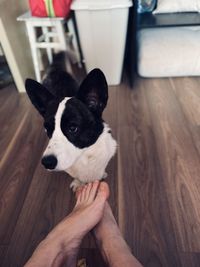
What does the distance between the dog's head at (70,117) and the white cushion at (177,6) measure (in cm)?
132

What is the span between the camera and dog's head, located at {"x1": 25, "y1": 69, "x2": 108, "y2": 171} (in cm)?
74

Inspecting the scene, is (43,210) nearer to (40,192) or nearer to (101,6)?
(40,192)

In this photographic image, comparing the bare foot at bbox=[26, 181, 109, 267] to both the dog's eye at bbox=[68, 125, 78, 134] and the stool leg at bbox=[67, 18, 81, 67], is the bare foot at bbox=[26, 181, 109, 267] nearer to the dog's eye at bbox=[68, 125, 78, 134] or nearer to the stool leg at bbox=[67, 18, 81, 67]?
the dog's eye at bbox=[68, 125, 78, 134]

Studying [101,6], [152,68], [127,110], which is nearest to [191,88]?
[152,68]

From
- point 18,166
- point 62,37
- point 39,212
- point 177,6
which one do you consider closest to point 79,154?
point 39,212

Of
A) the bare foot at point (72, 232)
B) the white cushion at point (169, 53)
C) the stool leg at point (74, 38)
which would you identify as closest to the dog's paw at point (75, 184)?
the bare foot at point (72, 232)

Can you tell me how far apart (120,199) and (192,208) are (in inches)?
13.0

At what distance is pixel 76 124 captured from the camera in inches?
29.7

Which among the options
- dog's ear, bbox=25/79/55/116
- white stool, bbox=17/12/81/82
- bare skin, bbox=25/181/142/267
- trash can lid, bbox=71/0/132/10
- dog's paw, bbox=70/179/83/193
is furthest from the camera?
white stool, bbox=17/12/81/82

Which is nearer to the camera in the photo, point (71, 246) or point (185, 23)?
point (71, 246)

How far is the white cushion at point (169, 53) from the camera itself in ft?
5.56

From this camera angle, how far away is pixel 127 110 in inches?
61.3

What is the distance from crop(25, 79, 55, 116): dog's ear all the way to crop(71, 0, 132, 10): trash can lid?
3.01 ft

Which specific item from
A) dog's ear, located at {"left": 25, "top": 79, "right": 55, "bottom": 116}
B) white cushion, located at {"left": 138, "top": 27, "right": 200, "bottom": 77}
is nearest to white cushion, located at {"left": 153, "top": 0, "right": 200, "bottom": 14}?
white cushion, located at {"left": 138, "top": 27, "right": 200, "bottom": 77}
